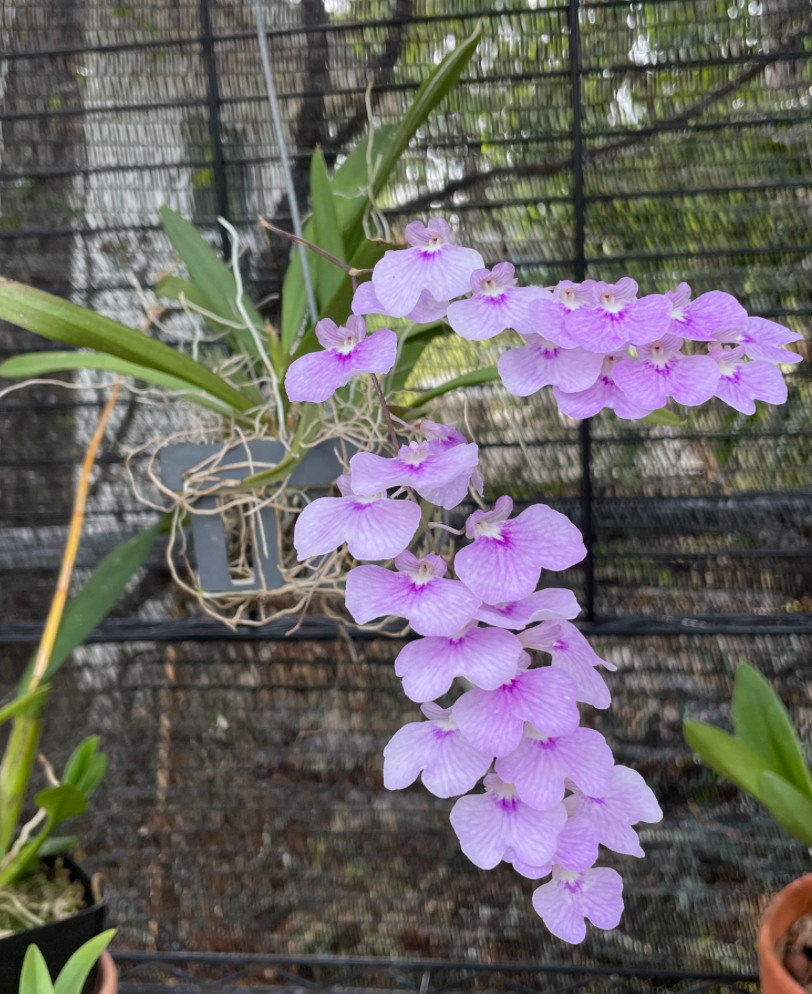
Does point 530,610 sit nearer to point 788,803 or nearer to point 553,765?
point 553,765

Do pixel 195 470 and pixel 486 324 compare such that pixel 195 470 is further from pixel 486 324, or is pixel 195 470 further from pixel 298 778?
pixel 298 778

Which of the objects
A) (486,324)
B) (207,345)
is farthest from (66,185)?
(486,324)

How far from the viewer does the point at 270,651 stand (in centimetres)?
A: 105

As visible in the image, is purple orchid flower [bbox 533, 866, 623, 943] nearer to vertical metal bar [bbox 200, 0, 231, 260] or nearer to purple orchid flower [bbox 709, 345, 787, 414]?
purple orchid flower [bbox 709, 345, 787, 414]

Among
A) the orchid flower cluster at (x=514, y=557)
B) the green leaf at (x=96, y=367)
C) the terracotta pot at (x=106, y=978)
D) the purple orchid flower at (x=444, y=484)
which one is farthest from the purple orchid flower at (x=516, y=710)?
the terracotta pot at (x=106, y=978)

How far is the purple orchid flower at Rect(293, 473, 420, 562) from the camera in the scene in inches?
15.7

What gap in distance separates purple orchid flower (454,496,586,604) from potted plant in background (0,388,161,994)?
17.6 inches

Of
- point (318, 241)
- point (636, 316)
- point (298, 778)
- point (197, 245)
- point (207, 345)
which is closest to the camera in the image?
point (636, 316)

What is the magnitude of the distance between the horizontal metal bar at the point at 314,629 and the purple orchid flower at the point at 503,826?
459mm

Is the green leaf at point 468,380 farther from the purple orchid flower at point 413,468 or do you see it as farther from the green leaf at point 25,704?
the green leaf at point 25,704

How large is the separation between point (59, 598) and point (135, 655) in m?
0.36

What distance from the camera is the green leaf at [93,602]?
73 cm

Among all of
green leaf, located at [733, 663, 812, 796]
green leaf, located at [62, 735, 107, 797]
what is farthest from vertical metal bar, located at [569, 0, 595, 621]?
green leaf, located at [62, 735, 107, 797]

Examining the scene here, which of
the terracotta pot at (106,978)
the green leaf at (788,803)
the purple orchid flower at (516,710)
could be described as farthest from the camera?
the terracotta pot at (106,978)
